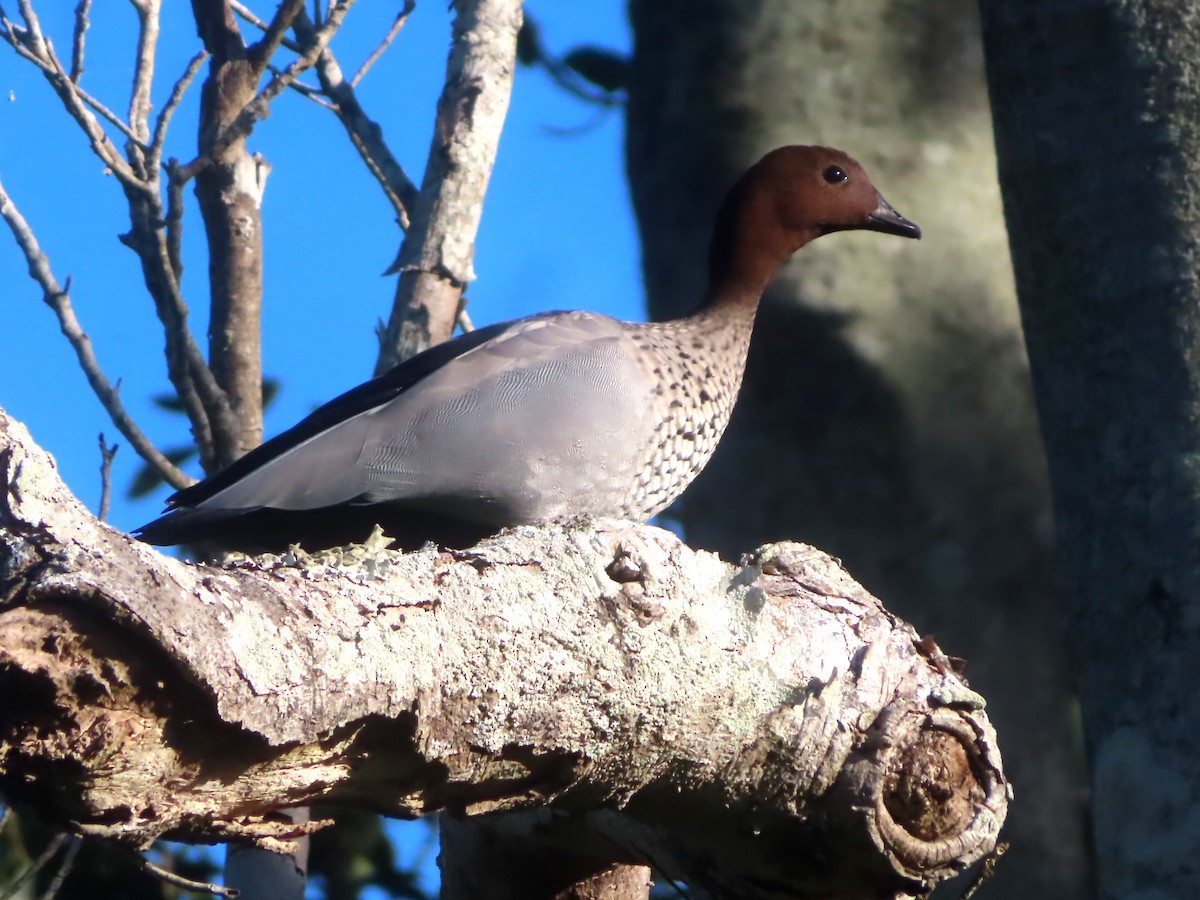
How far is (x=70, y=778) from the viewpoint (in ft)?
4.25

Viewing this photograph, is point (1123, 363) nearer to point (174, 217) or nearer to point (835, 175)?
point (835, 175)

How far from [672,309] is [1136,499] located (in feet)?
5.90

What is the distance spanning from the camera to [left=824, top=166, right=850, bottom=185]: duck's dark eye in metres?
3.50

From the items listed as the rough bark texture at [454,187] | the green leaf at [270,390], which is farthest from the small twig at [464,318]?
the green leaf at [270,390]

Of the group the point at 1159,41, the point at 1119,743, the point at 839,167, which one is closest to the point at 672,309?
the point at 839,167

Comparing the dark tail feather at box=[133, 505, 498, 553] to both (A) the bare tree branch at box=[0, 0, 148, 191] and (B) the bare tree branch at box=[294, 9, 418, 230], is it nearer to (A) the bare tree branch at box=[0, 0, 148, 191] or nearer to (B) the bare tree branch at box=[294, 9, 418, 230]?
(A) the bare tree branch at box=[0, 0, 148, 191]

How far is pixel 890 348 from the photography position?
4.42 m

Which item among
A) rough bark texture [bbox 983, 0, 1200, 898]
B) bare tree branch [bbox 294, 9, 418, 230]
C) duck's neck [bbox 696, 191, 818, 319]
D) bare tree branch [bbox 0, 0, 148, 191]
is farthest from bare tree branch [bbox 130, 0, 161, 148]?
rough bark texture [bbox 983, 0, 1200, 898]

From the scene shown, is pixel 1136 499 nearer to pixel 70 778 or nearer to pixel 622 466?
pixel 622 466

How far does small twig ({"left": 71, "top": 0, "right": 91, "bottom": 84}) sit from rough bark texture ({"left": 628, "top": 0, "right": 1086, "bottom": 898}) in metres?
2.05

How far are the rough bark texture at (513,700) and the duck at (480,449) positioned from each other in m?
0.60

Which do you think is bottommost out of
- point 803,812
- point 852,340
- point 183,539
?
point 803,812

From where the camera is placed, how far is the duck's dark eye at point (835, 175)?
3.50 m

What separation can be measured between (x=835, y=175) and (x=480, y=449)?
1.38m
